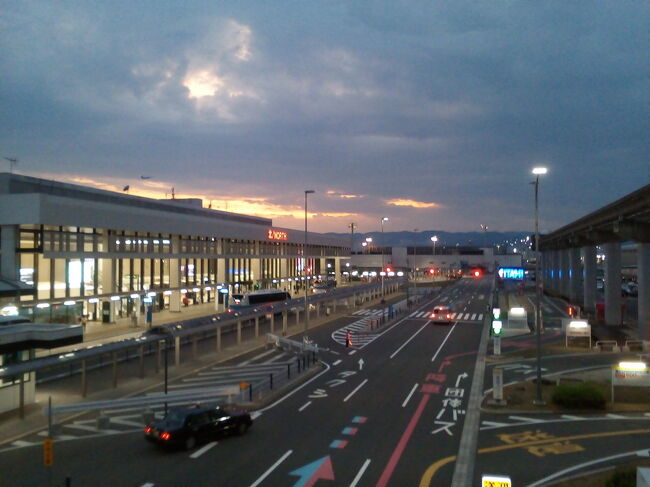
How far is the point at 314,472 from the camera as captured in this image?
45.9 feet

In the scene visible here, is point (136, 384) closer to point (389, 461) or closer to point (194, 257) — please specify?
point (389, 461)

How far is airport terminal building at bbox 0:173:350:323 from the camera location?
29.6m

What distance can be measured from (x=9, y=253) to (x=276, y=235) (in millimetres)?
44692

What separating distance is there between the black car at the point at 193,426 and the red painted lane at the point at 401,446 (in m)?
5.07

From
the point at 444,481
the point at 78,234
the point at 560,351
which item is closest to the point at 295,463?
the point at 444,481

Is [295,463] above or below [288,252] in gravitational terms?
below

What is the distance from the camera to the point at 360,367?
2903 centimetres

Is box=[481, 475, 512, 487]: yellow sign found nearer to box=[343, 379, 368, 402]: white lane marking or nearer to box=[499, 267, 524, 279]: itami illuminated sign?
box=[343, 379, 368, 402]: white lane marking

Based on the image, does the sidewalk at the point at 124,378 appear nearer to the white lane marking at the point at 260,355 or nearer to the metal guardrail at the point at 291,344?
the metal guardrail at the point at 291,344

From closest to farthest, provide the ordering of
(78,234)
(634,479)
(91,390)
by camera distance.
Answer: (634,479)
(91,390)
(78,234)

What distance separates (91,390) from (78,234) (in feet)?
52.0

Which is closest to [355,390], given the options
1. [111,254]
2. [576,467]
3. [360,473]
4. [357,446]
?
[357,446]

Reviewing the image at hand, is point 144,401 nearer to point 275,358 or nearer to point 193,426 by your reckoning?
point 193,426

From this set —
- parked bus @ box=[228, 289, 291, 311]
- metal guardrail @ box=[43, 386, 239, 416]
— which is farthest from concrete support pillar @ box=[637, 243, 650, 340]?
parked bus @ box=[228, 289, 291, 311]
